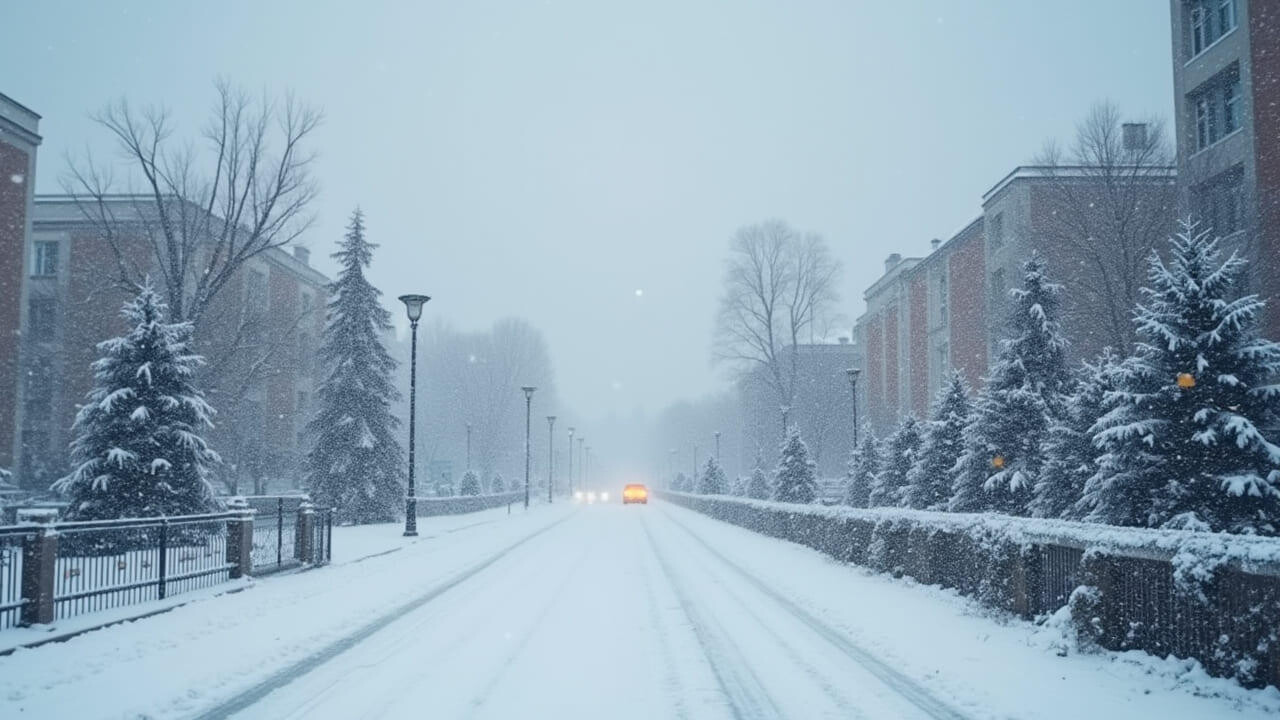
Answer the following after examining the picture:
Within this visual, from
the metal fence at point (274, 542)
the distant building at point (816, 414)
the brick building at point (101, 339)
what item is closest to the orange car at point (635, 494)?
the distant building at point (816, 414)

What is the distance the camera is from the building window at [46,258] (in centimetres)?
4509

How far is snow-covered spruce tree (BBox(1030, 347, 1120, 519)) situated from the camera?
17.8m

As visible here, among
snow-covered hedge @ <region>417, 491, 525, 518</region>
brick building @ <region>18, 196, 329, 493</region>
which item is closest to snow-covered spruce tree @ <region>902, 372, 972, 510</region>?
snow-covered hedge @ <region>417, 491, 525, 518</region>

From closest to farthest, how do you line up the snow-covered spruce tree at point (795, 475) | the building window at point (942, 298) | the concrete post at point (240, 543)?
the concrete post at point (240, 543), the snow-covered spruce tree at point (795, 475), the building window at point (942, 298)

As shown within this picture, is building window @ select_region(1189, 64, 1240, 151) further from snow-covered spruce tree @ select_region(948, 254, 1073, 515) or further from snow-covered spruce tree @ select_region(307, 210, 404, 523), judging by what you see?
snow-covered spruce tree @ select_region(307, 210, 404, 523)

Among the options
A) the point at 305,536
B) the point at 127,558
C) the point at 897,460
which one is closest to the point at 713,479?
the point at 897,460

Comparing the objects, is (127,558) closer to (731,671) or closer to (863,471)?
(731,671)

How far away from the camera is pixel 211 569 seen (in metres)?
13.0

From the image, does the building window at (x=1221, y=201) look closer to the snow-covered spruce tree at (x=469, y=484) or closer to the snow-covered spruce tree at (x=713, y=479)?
the snow-covered spruce tree at (x=713, y=479)

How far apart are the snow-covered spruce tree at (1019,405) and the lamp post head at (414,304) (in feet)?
51.1

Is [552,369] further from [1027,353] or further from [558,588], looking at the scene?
[558,588]

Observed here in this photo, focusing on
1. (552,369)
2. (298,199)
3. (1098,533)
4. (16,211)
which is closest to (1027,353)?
(1098,533)

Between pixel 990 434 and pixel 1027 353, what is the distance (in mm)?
2248

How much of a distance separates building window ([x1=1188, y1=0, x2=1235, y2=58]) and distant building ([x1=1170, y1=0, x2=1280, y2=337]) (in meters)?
0.03
